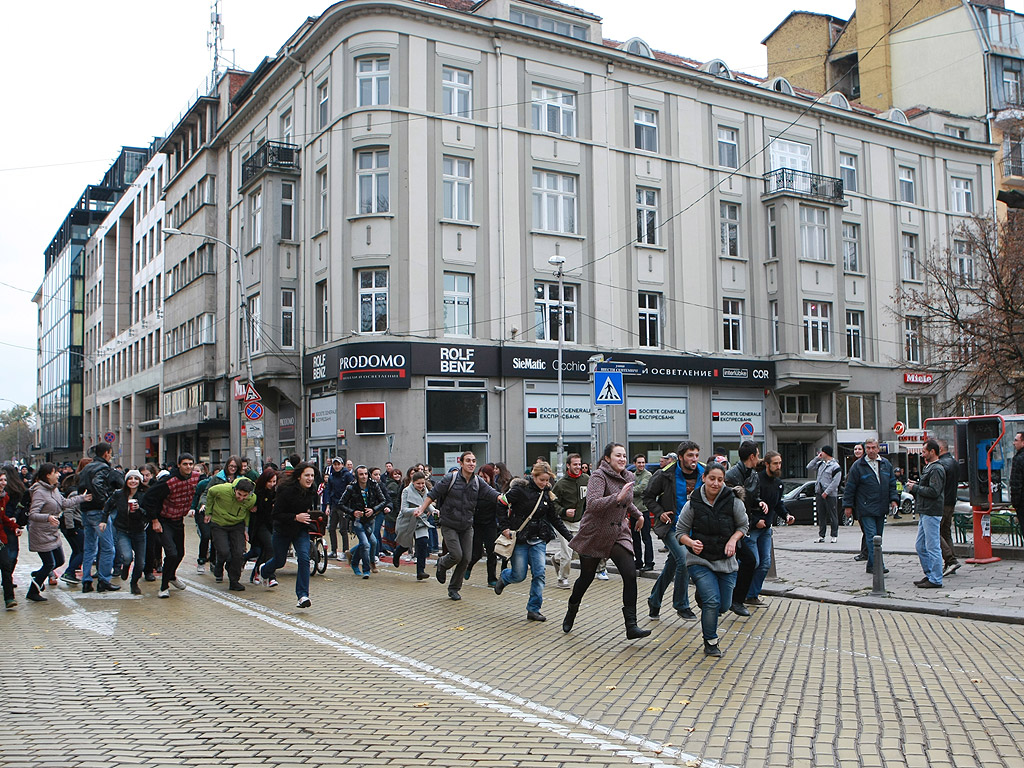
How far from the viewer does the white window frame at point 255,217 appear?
33.9 meters

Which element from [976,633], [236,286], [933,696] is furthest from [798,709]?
[236,286]

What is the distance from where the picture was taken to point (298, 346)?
106ft

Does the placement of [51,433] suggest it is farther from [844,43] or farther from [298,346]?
[844,43]

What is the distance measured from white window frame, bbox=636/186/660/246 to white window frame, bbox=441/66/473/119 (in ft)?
22.5

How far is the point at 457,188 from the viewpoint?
1163 inches

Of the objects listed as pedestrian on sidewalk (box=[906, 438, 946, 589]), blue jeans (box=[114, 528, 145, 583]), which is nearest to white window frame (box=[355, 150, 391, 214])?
blue jeans (box=[114, 528, 145, 583])

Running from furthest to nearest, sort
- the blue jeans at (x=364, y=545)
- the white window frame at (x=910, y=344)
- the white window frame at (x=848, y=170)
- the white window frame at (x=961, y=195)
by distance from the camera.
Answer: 1. the white window frame at (x=961, y=195)
2. the white window frame at (x=910, y=344)
3. the white window frame at (x=848, y=170)
4. the blue jeans at (x=364, y=545)

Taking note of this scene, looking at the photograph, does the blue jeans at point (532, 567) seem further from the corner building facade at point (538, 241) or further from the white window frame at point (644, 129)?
the white window frame at point (644, 129)

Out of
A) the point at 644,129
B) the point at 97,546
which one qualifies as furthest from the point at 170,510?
the point at 644,129

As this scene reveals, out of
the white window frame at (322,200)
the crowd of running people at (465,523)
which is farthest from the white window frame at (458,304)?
the crowd of running people at (465,523)

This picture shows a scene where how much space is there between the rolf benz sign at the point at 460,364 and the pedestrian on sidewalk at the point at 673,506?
18.4m

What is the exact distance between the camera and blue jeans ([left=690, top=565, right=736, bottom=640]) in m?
7.83

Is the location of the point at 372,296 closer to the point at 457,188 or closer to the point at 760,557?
the point at 457,188

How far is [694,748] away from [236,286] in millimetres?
35128
